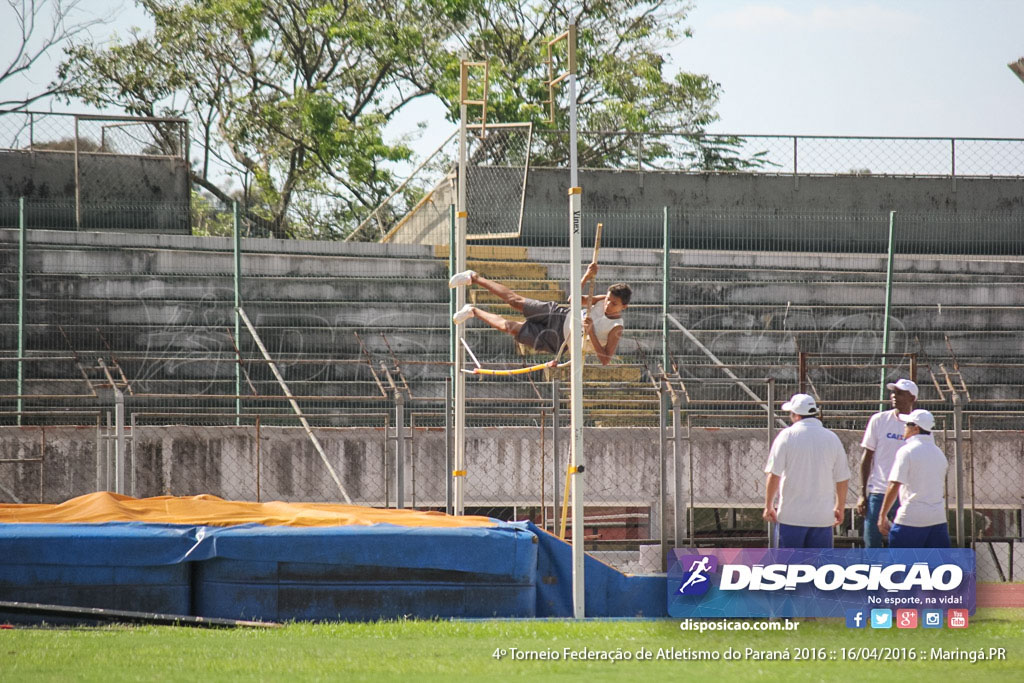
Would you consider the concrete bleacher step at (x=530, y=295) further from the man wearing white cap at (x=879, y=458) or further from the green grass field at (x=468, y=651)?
the green grass field at (x=468, y=651)

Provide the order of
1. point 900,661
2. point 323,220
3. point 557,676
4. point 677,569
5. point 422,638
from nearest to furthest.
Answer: point 557,676 < point 900,661 < point 422,638 < point 677,569 < point 323,220

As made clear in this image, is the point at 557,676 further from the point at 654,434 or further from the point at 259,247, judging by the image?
the point at 259,247

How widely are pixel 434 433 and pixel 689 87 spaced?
1827 cm

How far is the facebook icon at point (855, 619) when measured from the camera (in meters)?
7.29

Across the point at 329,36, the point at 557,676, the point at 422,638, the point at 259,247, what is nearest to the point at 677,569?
the point at 422,638

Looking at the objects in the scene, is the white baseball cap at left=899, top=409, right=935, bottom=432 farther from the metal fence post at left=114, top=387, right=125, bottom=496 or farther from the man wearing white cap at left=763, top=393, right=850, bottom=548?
the metal fence post at left=114, top=387, right=125, bottom=496

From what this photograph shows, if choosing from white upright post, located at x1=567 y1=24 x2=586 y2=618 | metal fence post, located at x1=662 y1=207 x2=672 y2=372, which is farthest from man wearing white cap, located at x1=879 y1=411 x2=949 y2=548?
metal fence post, located at x1=662 y1=207 x2=672 y2=372

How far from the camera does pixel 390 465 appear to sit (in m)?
14.6

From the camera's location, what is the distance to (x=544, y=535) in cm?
901

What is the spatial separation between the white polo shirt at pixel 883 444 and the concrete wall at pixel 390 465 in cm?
446

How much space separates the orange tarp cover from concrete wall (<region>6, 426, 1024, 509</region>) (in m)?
4.71

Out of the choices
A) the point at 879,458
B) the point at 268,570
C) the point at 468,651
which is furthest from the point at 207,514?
the point at 879,458

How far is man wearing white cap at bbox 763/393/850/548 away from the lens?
8.34 meters

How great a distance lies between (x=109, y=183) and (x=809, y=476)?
17.4 metres
